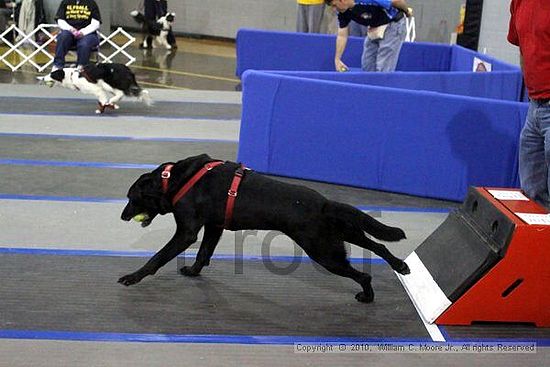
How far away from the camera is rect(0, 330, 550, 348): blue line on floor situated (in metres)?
3.32

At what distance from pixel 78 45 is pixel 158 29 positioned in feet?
17.2

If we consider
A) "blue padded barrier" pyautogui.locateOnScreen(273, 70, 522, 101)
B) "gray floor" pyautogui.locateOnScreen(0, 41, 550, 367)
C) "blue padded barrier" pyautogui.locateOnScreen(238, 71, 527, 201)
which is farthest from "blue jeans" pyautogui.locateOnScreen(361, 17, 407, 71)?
"blue padded barrier" pyautogui.locateOnScreen(238, 71, 527, 201)

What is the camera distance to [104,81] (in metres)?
8.80

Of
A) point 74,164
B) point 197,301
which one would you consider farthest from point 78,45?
point 197,301

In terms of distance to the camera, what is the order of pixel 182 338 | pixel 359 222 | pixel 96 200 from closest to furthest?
pixel 182 338 < pixel 359 222 < pixel 96 200

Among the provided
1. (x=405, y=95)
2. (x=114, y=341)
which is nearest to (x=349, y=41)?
(x=405, y=95)

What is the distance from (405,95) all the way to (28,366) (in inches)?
145

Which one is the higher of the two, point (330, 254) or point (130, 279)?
point (330, 254)

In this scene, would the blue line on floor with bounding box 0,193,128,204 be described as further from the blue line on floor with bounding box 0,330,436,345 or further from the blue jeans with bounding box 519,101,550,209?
the blue jeans with bounding box 519,101,550,209

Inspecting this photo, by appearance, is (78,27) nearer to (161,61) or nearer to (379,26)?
(161,61)

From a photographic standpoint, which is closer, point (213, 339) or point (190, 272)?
point (213, 339)

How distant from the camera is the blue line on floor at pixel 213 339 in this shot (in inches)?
131

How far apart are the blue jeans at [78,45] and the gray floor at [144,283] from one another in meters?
3.69

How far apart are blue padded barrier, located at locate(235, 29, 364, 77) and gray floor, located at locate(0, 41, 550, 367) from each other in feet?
11.6
